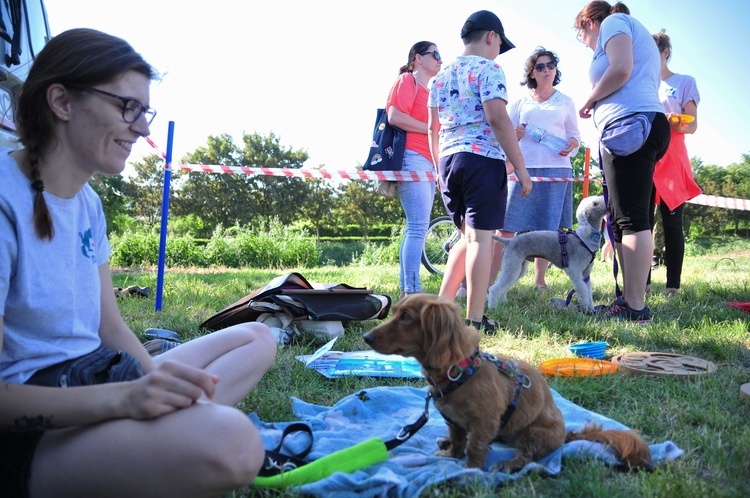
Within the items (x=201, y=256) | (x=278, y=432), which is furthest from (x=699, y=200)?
(x=201, y=256)

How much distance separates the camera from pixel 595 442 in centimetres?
213

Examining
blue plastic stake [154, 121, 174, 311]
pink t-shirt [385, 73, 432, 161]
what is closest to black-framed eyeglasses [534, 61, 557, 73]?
pink t-shirt [385, 73, 432, 161]

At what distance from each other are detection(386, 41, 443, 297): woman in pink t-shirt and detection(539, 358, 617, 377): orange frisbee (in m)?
1.95

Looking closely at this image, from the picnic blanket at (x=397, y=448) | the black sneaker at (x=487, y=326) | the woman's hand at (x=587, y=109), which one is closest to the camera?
the picnic blanket at (x=397, y=448)

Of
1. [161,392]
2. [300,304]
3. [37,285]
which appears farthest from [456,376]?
[300,304]

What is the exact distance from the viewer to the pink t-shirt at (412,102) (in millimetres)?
5168

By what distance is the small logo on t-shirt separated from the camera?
69.3 inches

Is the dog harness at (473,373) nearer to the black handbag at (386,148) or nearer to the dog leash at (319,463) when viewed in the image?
the dog leash at (319,463)

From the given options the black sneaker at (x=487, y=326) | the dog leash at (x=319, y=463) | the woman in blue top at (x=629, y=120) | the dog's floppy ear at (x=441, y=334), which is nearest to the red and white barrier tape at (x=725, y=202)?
the woman in blue top at (x=629, y=120)

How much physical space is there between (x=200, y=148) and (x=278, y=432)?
39.7 meters

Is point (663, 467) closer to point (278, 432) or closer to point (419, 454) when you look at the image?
point (419, 454)

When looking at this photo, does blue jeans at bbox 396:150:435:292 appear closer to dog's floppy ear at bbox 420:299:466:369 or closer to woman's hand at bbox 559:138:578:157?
woman's hand at bbox 559:138:578:157

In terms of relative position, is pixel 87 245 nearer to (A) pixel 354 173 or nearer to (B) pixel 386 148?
(B) pixel 386 148

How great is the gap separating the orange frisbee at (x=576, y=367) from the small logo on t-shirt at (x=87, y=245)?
8.61ft
